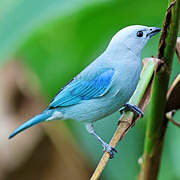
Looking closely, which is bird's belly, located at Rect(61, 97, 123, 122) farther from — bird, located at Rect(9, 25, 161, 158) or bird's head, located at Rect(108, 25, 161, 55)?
bird's head, located at Rect(108, 25, 161, 55)

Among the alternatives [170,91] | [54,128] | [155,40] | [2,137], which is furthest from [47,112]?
[2,137]

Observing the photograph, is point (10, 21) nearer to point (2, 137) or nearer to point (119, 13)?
point (119, 13)

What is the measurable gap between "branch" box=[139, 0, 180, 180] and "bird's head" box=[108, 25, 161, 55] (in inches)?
9.7

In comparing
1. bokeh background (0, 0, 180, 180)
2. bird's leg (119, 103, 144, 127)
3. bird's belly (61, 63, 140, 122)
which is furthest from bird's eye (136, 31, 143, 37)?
bokeh background (0, 0, 180, 180)

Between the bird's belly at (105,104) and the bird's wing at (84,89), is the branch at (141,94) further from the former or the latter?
the bird's wing at (84,89)

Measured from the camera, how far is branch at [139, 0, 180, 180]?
1.10m

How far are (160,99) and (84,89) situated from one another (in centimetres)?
66

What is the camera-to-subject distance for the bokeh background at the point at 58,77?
1.81 m

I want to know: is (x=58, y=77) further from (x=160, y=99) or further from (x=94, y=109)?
(x=160, y=99)

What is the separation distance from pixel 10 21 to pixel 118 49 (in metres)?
0.46

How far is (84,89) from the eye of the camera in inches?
71.9

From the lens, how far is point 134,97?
1.41 metres

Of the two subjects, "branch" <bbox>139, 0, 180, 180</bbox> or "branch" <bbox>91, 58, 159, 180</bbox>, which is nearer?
"branch" <bbox>139, 0, 180, 180</bbox>

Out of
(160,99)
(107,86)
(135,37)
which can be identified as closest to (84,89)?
(107,86)
